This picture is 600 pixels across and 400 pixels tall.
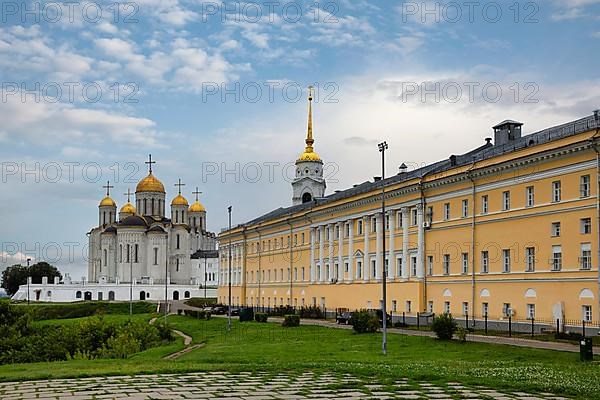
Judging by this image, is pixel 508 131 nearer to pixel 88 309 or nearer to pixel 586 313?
pixel 586 313

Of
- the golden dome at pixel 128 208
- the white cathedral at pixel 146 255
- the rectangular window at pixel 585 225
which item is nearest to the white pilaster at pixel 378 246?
the rectangular window at pixel 585 225

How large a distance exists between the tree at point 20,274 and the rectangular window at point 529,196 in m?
130

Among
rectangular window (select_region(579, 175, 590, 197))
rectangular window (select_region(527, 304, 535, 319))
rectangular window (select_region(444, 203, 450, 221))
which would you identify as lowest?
rectangular window (select_region(527, 304, 535, 319))

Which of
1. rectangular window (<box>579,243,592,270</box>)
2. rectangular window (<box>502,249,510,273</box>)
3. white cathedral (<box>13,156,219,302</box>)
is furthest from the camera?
white cathedral (<box>13,156,219,302</box>)

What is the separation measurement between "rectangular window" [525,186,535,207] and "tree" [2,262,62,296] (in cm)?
12983

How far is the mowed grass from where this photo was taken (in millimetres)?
20078

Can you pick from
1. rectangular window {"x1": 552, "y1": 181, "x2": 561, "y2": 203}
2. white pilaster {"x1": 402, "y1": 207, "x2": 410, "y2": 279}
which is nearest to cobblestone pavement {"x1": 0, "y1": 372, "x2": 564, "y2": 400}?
rectangular window {"x1": 552, "y1": 181, "x2": 561, "y2": 203}

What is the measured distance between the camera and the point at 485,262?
47.4 meters

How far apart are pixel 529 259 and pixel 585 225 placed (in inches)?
194

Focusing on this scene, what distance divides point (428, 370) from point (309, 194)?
8351 centimetres

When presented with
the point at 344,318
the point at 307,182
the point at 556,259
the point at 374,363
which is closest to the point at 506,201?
the point at 556,259

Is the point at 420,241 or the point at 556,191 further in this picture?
the point at 420,241

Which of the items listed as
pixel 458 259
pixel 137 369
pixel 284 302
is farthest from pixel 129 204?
pixel 137 369

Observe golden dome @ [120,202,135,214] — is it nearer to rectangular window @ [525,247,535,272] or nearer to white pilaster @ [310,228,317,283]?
white pilaster @ [310,228,317,283]
